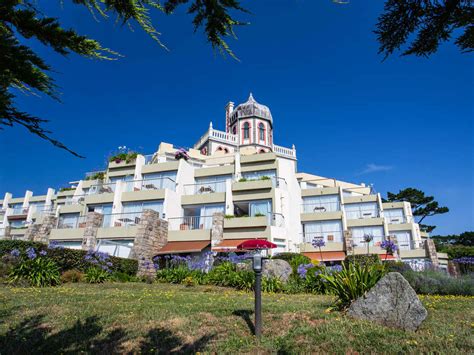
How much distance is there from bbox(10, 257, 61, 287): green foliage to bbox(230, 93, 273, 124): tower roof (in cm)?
3817

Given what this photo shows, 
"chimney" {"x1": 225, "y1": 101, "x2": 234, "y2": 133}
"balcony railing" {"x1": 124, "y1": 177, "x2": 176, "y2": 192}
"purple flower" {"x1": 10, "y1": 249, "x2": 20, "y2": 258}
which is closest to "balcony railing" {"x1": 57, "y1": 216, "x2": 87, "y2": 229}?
"balcony railing" {"x1": 124, "y1": 177, "x2": 176, "y2": 192}

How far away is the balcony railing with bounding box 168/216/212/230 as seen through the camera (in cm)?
2827

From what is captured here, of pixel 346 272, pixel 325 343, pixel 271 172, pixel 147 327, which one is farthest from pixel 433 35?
pixel 271 172

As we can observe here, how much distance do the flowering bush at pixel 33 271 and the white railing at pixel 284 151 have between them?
35.9 m

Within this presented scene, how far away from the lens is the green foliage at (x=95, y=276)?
1583 centimetres

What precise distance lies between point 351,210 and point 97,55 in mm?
43646

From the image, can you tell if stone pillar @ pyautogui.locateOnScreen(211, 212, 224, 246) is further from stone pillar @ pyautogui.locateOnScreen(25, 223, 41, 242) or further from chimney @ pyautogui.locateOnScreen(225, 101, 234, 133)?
chimney @ pyautogui.locateOnScreen(225, 101, 234, 133)

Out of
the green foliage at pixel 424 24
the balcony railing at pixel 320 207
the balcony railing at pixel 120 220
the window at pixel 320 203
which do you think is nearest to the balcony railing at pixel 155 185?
the balcony railing at pixel 120 220

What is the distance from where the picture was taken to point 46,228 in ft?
102

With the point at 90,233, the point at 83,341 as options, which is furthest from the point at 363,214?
the point at 83,341

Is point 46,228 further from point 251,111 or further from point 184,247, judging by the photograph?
point 251,111

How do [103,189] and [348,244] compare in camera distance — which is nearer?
[348,244]

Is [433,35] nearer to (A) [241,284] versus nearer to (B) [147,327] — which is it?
(B) [147,327]

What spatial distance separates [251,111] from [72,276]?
124ft
